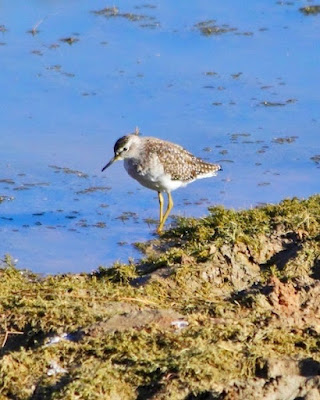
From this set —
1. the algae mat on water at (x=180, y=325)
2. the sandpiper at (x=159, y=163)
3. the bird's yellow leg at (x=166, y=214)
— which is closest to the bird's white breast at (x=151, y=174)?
the sandpiper at (x=159, y=163)

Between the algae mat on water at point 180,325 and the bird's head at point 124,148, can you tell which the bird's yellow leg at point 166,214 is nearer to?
the bird's head at point 124,148

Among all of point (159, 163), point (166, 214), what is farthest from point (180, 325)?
point (159, 163)

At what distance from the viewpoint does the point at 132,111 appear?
12102 millimetres

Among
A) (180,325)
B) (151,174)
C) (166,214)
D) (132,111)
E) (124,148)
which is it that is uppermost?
(180,325)

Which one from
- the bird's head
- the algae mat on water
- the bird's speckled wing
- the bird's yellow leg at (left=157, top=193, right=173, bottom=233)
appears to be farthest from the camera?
the bird's speckled wing

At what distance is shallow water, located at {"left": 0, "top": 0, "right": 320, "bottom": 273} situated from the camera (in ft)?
32.8

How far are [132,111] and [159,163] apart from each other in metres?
1.56

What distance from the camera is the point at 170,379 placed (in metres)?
4.98

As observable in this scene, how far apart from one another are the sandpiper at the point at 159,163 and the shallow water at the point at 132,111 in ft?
0.80

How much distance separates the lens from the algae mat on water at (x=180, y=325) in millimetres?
4996

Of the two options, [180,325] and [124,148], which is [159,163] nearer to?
[124,148]

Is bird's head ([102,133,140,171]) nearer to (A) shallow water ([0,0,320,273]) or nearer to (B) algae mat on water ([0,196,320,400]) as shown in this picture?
(A) shallow water ([0,0,320,273])

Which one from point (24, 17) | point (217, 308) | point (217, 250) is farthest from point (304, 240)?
point (24, 17)

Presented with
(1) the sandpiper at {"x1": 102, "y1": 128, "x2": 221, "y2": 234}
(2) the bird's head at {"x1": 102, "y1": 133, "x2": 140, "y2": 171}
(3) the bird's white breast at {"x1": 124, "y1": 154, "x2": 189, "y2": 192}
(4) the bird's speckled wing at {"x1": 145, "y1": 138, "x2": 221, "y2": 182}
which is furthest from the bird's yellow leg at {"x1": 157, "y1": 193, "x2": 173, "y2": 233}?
(2) the bird's head at {"x1": 102, "y1": 133, "x2": 140, "y2": 171}
